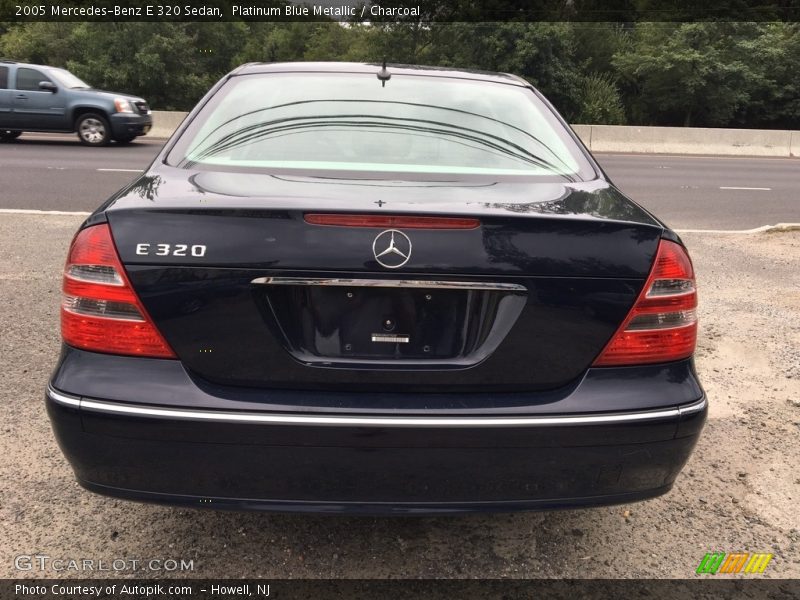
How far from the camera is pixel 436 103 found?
2.90 metres

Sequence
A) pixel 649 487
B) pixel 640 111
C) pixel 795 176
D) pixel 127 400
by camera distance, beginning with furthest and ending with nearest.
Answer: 1. pixel 640 111
2. pixel 795 176
3. pixel 649 487
4. pixel 127 400

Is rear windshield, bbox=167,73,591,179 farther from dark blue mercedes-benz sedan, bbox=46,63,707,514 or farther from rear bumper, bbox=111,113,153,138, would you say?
rear bumper, bbox=111,113,153,138

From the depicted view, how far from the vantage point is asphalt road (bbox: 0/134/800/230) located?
9.60 metres

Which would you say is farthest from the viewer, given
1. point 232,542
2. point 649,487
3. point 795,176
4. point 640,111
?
point 640,111

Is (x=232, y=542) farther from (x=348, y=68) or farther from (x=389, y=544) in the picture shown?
(x=348, y=68)

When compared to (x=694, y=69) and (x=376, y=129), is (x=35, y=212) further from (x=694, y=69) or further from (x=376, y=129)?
(x=694, y=69)

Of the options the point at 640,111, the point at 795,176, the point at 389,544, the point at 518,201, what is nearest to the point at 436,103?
the point at 518,201

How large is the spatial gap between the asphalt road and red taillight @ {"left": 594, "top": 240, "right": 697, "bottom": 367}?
714 cm

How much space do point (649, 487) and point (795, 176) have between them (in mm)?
16270

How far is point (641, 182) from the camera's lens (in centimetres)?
1346

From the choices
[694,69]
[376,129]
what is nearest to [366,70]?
[376,129]

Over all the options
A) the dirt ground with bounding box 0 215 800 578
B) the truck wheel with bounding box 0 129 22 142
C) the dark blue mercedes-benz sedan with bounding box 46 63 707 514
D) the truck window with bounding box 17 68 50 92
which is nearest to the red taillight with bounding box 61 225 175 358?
the dark blue mercedes-benz sedan with bounding box 46 63 707 514

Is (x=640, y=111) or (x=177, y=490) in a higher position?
(x=177, y=490)

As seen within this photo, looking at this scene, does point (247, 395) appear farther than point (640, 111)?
No
